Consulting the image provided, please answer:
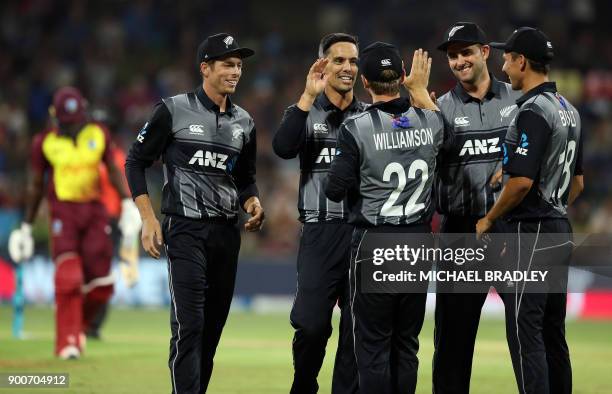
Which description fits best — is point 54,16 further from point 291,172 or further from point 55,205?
point 55,205

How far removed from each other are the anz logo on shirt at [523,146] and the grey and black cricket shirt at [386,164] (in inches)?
21.9

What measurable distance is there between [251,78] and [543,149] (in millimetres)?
17152

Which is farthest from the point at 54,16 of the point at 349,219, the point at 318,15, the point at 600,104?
the point at 349,219

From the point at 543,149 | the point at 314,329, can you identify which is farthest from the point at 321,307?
the point at 543,149

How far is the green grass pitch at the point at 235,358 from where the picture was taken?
980cm

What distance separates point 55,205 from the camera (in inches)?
481

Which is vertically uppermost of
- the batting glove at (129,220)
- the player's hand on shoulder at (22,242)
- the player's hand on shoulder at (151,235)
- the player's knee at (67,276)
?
the player's hand on shoulder at (151,235)

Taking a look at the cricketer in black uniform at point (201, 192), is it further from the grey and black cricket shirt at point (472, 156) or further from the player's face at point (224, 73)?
the grey and black cricket shirt at point (472, 156)

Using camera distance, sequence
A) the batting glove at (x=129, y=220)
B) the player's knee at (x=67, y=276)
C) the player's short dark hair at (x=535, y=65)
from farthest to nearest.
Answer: the batting glove at (x=129, y=220)
the player's knee at (x=67, y=276)
the player's short dark hair at (x=535, y=65)

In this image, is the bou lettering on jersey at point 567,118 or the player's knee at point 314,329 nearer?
the bou lettering on jersey at point 567,118

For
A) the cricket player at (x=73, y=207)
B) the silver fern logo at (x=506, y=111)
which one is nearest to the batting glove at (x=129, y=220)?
the cricket player at (x=73, y=207)

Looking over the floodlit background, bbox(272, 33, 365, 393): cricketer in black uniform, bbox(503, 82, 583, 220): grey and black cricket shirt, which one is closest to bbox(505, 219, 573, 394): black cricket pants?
bbox(503, 82, 583, 220): grey and black cricket shirt

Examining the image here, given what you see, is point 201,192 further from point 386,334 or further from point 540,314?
point 540,314

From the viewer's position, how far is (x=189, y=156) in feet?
26.1
